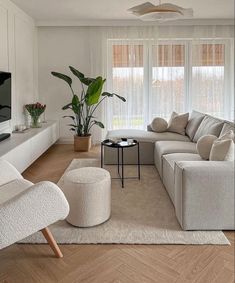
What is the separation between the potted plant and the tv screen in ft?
4.84

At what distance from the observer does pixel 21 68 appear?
5.57 metres

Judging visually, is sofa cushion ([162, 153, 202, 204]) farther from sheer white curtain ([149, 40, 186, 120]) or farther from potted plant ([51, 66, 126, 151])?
sheer white curtain ([149, 40, 186, 120])

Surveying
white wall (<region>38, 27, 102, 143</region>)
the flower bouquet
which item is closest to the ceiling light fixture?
the flower bouquet

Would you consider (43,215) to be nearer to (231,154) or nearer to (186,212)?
(186,212)

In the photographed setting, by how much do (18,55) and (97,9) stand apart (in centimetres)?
157

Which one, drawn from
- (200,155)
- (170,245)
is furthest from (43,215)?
(200,155)

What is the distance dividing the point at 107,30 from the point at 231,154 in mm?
4664

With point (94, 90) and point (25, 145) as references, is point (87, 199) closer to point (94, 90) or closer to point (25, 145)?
point (25, 145)

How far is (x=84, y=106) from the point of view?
677 cm

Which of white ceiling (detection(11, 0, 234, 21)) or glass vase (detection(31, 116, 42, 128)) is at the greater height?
white ceiling (detection(11, 0, 234, 21))

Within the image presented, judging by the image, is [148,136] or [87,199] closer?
[87,199]

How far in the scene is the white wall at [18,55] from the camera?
4.71m

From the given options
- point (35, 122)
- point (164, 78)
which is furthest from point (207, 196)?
point (164, 78)

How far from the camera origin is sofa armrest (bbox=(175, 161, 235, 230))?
8.37 feet
